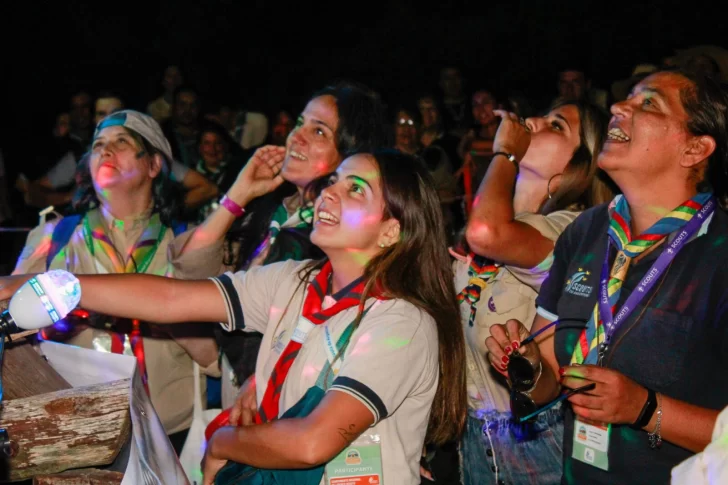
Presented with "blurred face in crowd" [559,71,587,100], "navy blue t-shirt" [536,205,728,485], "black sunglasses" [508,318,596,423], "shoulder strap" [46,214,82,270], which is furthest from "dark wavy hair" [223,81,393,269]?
"blurred face in crowd" [559,71,587,100]

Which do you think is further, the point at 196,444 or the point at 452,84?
the point at 452,84

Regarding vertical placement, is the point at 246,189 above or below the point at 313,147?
below

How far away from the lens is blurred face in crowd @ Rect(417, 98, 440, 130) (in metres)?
8.35

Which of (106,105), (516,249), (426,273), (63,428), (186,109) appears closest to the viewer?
(63,428)

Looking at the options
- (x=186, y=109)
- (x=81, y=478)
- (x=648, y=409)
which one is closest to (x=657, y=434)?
(x=648, y=409)

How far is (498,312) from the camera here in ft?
11.0

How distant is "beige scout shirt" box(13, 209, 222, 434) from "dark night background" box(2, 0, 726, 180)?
6.74 m

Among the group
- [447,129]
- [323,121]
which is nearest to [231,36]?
[447,129]

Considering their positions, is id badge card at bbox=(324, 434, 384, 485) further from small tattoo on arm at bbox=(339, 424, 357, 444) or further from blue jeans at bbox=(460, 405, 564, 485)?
blue jeans at bbox=(460, 405, 564, 485)

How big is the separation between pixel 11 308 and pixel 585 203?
2.45 m

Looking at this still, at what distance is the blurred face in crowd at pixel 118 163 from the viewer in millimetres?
3762

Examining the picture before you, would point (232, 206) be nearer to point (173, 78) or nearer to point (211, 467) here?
point (211, 467)

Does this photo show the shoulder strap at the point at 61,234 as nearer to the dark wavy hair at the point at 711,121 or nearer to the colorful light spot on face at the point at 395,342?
the colorful light spot on face at the point at 395,342

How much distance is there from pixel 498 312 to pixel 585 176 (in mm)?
720
